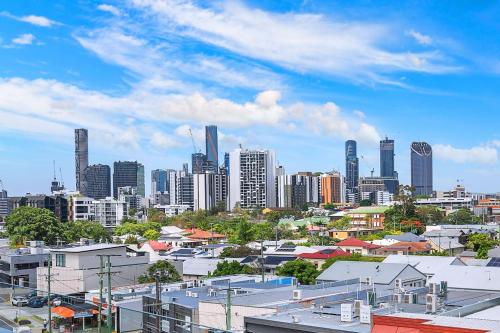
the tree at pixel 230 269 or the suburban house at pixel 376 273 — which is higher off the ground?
the suburban house at pixel 376 273

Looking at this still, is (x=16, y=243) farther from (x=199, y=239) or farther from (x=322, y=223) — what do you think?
(x=322, y=223)

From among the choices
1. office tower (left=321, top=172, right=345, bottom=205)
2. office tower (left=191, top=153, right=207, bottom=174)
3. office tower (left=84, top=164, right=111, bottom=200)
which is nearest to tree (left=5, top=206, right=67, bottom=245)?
→ office tower (left=321, top=172, right=345, bottom=205)

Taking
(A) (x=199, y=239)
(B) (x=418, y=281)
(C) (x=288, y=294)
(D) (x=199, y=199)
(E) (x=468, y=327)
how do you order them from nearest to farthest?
1. (E) (x=468, y=327)
2. (C) (x=288, y=294)
3. (B) (x=418, y=281)
4. (A) (x=199, y=239)
5. (D) (x=199, y=199)

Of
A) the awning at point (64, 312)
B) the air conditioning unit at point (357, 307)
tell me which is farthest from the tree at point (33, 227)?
the air conditioning unit at point (357, 307)

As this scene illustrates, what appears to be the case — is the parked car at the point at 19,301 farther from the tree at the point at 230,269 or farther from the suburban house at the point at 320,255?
the suburban house at the point at 320,255

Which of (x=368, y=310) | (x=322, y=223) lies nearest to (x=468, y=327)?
(x=368, y=310)

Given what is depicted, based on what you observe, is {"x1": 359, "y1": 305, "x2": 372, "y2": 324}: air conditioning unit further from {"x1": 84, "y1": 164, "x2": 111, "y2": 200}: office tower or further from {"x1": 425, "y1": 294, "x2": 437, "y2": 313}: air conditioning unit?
{"x1": 84, "y1": 164, "x2": 111, "y2": 200}: office tower

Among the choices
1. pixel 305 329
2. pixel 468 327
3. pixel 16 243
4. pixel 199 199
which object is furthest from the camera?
pixel 199 199
